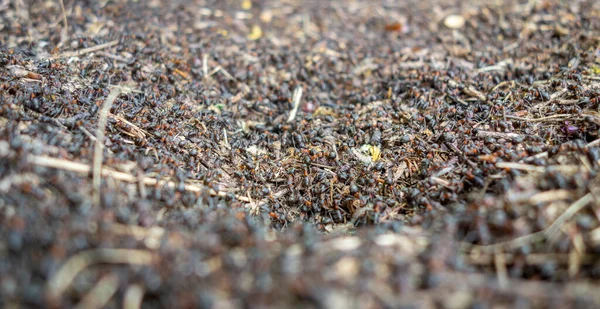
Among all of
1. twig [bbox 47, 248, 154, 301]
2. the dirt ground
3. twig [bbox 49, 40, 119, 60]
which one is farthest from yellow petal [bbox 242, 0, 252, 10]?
twig [bbox 47, 248, 154, 301]

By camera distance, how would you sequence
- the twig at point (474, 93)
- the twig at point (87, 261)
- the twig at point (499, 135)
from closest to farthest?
the twig at point (87, 261) < the twig at point (499, 135) < the twig at point (474, 93)

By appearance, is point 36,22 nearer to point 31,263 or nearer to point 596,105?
point 31,263

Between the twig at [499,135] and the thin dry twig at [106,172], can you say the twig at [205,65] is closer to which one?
the thin dry twig at [106,172]

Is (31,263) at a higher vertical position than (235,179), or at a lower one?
higher

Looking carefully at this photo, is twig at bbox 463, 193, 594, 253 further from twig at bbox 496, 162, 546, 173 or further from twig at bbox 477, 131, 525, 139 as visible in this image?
twig at bbox 477, 131, 525, 139

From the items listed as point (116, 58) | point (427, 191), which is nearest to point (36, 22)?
point (116, 58)

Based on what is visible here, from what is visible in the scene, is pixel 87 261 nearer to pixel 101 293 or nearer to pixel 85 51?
pixel 101 293

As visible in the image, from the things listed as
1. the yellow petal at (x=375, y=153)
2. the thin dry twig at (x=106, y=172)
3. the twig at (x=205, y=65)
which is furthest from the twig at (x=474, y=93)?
the twig at (x=205, y=65)

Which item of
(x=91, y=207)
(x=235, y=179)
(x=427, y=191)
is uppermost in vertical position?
(x=91, y=207)
